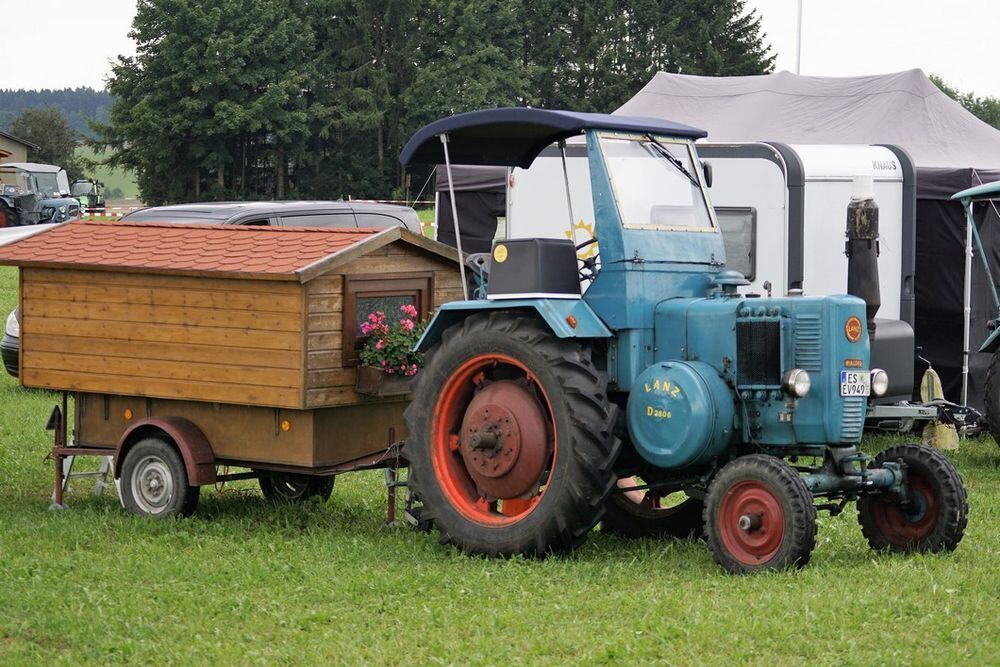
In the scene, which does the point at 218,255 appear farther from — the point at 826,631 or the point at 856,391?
the point at 826,631

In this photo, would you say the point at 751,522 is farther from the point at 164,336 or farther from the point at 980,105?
the point at 980,105

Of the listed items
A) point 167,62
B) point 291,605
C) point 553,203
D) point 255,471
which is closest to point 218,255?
point 255,471

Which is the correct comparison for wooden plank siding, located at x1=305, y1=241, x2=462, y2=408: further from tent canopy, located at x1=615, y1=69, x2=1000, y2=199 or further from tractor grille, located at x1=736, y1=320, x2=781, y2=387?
tent canopy, located at x1=615, y1=69, x2=1000, y2=199

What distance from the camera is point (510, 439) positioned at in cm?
780

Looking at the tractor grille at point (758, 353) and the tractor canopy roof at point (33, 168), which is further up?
the tractor canopy roof at point (33, 168)

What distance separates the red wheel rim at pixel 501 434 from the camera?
306 inches

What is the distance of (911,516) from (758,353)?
1.22 meters

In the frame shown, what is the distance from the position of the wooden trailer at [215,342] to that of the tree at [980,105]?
6292 centimetres

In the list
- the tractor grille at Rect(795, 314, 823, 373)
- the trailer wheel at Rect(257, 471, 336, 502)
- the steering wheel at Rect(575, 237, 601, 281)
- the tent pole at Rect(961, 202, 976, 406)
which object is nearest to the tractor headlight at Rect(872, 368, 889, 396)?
the tractor grille at Rect(795, 314, 823, 373)

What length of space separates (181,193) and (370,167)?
728 cm

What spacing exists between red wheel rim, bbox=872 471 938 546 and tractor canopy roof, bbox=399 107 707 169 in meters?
2.32

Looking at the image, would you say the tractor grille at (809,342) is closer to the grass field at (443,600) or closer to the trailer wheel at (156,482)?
the grass field at (443,600)

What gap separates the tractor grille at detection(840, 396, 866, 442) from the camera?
734 cm

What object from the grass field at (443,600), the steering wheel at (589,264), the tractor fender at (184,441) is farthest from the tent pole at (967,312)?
the tractor fender at (184,441)
